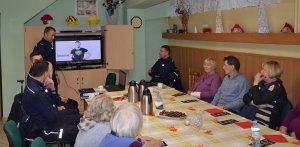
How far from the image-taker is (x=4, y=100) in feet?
20.7

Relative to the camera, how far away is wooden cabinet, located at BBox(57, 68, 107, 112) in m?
6.57

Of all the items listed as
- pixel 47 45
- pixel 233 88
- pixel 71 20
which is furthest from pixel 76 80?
pixel 233 88

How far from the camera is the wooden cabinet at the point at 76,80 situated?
6.57m

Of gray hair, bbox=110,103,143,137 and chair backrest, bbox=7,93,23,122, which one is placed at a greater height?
gray hair, bbox=110,103,143,137

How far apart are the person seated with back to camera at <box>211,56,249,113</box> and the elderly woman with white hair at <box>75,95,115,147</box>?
198cm

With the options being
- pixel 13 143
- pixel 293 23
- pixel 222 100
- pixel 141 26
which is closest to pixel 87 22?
pixel 141 26

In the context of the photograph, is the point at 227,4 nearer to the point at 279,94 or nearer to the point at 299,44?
the point at 299,44

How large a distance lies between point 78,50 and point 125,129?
481cm

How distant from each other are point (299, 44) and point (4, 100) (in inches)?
193

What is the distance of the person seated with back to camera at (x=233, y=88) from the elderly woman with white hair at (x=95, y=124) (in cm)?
198

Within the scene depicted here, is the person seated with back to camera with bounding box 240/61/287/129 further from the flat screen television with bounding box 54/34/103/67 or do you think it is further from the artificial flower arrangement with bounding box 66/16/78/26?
the artificial flower arrangement with bounding box 66/16/78/26

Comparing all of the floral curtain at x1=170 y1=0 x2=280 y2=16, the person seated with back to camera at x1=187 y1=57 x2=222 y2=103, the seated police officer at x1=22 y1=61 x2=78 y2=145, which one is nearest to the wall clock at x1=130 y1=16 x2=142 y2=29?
the floral curtain at x1=170 y1=0 x2=280 y2=16

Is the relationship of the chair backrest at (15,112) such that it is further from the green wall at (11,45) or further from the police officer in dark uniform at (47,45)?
the green wall at (11,45)

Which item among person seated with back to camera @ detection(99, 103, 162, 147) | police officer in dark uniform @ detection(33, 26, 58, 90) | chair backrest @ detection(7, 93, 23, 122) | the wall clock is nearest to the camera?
person seated with back to camera @ detection(99, 103, 162, 147)
